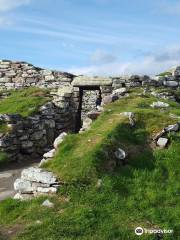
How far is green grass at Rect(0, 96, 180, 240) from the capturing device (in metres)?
11.9

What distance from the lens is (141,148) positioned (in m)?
16.1

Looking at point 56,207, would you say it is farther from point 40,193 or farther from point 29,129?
point 29,129

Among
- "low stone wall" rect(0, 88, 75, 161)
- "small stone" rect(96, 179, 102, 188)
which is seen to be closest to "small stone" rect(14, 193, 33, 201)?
"small stone" rect(96, 179, 102, 188)

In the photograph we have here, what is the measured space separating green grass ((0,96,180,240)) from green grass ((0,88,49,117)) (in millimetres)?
A: 8670

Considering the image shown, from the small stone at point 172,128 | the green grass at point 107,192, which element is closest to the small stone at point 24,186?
the green grass at point 107,192

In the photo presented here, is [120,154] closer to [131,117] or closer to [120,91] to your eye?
[131,117]

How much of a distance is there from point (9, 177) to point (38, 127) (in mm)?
5580

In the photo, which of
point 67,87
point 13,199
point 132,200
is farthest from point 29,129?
point 132,200

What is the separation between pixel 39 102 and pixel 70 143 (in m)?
10.5

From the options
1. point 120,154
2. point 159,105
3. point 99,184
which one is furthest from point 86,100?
point 99,184

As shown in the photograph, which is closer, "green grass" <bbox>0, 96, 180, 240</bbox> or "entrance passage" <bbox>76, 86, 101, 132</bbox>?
"green grass" <bbox>0, 96, 180, 240</bbox>

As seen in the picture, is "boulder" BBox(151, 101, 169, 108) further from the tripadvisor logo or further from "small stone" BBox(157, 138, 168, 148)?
the tripadvisor logo

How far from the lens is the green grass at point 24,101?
25.2 meters

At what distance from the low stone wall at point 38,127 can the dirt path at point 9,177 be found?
0.84 meters
